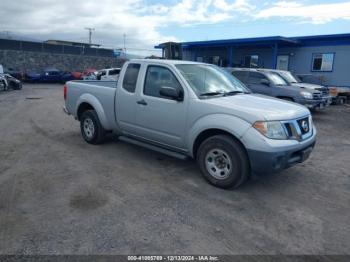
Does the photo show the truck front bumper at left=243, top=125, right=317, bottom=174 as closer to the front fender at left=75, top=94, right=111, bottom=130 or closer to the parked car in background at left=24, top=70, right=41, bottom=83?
the front fender at left=75, top=94, right=111, bottom=130

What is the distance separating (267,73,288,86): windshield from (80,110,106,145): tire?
7.90 meters

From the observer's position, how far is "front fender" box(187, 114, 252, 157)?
14.2 feet

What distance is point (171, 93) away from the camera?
4887 millimetres

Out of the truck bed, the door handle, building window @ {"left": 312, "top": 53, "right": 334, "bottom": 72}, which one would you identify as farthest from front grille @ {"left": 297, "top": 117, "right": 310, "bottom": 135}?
building window @ {"left": 312, "top": 53, "right": 334, "bottom": 72}

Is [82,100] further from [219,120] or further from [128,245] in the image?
[128,245]

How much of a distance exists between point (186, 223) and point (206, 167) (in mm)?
1275

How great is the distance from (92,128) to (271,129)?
4.04 m

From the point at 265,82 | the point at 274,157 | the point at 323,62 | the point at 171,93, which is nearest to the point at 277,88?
the point at 265,82

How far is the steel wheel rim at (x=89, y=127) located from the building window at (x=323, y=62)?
18749 mm

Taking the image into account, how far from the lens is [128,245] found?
10.5ft

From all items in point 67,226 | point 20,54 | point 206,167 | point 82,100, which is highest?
point 20,54

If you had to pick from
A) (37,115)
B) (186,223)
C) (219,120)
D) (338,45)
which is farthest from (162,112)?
(338,45)

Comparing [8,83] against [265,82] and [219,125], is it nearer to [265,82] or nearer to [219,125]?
[265,82]

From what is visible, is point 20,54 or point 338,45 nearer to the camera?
point 338,45
